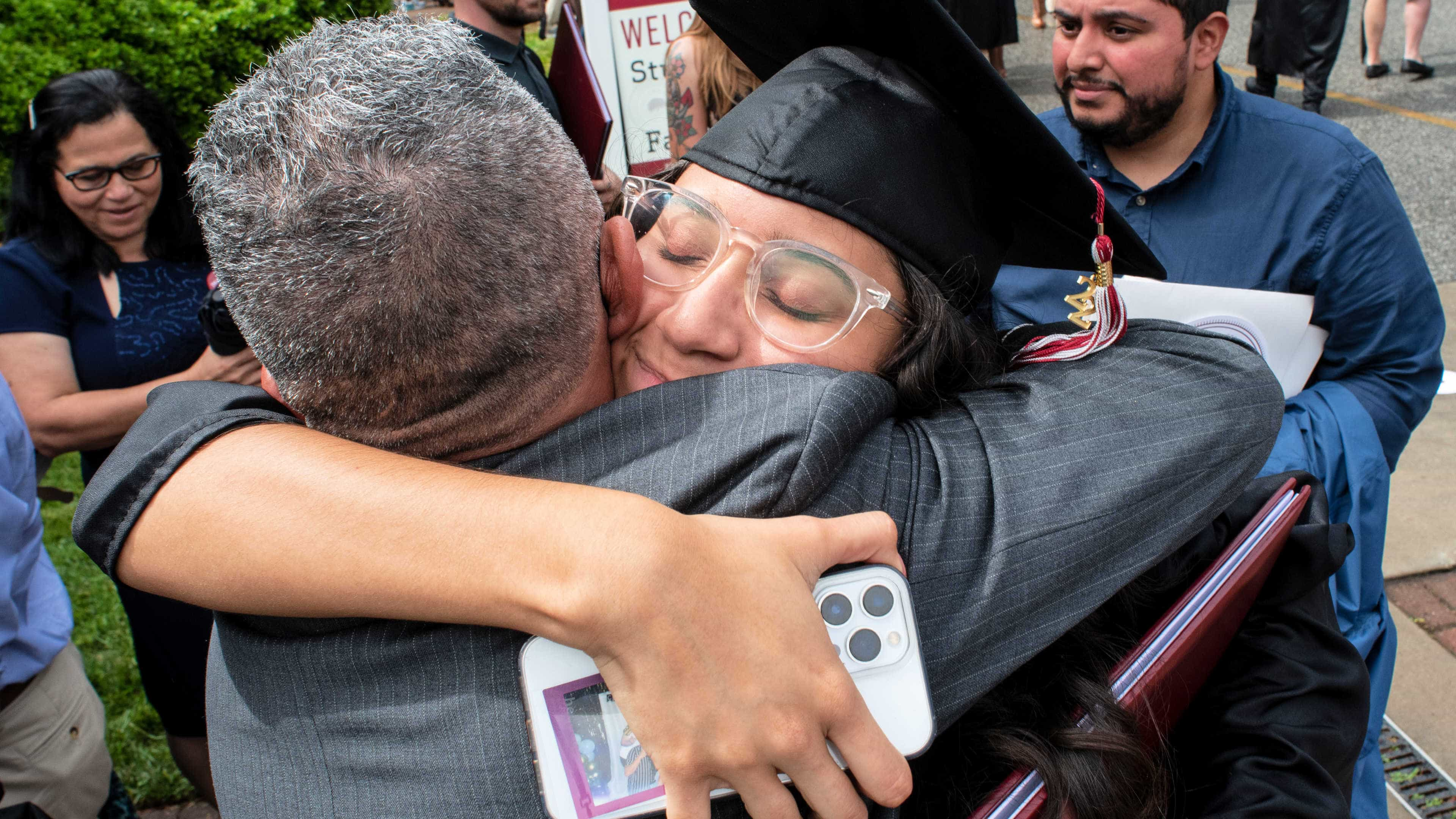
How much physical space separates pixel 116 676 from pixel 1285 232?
14.1 feet

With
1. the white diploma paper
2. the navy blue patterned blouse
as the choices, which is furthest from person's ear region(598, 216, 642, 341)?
the navy blue patterned blouse

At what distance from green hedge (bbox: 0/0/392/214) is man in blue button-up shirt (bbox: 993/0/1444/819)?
349 cm

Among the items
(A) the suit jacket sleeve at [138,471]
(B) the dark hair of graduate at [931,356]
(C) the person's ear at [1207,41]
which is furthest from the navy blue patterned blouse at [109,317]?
(C) the person's ear at [1207,41]

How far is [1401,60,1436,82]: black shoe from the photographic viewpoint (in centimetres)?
941

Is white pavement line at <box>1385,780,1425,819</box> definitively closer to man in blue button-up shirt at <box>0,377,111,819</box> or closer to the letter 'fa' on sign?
man in blue button-up shirt at <box>0,377,111,819</box>

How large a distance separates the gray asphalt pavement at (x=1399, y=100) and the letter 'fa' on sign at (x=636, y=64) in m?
3.81

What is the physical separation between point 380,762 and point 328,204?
58 centimetres

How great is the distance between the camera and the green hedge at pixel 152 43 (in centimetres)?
450

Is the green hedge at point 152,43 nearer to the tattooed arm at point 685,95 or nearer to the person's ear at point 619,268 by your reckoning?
the tattooed arm at point 685,95

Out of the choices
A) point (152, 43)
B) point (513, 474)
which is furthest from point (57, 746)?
point (152, 43)

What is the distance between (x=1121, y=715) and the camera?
1.20m

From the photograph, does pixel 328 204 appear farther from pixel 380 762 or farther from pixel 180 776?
pixel 180 776

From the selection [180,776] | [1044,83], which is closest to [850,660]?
[180,776]

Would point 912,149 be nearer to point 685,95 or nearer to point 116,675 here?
point 685,95
